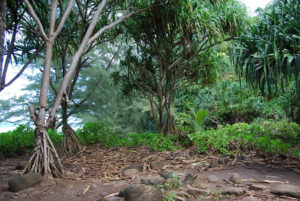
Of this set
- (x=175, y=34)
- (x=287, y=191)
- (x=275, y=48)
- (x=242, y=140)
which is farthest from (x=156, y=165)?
(x=175, y=34)

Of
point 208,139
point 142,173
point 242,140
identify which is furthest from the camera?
point 208,139

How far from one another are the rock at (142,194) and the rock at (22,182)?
4.00 feet

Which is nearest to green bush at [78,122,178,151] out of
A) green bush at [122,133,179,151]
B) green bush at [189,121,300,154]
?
green bush at [122,133,179,151]

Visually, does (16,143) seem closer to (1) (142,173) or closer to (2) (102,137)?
(2) (102,137)

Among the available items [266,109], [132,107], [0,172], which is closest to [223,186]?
[0,172]

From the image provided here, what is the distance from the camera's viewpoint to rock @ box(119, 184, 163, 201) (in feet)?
6.72

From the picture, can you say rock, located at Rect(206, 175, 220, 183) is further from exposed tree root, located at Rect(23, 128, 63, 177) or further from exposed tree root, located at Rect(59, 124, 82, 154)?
exposed tree root, located at Rect(59, 124, 82, 154)

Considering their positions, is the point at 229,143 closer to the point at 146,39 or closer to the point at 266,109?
the point at 146,39

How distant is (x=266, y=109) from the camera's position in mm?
8055

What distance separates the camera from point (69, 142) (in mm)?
4840

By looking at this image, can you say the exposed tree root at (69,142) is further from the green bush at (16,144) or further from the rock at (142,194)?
the rock at (142,194)

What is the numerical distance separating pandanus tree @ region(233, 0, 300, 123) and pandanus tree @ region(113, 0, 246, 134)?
659 millimetres

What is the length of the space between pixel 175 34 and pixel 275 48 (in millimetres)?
2569

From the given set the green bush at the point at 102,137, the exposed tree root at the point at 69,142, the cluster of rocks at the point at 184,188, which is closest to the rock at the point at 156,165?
the cluster of rocks at the point at 184,188
